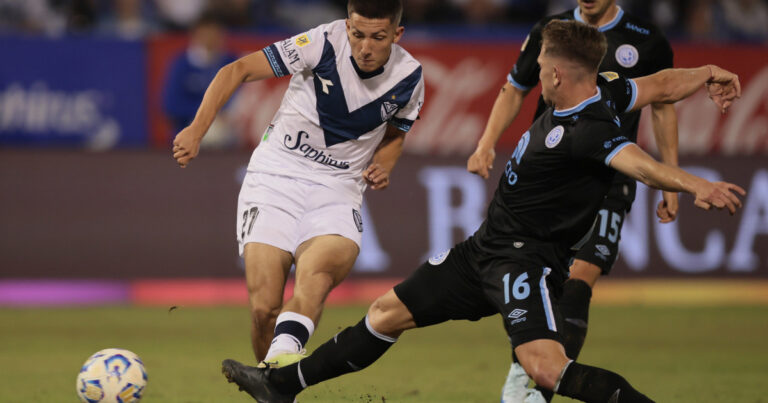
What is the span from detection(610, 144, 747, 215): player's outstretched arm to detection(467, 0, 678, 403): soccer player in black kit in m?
1.38

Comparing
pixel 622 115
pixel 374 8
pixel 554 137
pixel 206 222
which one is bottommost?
pixel 554 137

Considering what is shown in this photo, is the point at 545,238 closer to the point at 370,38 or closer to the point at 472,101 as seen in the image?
the point at 370,38

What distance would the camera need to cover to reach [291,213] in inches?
239

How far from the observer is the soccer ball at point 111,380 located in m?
5.55

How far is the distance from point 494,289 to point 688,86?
148 cm

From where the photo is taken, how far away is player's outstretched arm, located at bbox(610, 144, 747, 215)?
4.40 m

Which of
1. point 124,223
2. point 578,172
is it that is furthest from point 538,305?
point 124,223

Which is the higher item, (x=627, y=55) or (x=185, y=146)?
(x=627, y=55)

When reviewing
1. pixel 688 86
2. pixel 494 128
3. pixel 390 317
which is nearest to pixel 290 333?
pixel 390 317

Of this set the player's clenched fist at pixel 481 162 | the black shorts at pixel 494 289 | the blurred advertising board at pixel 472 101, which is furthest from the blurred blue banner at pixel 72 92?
the black shorts at pixel 494 289

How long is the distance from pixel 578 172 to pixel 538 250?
1.36ft

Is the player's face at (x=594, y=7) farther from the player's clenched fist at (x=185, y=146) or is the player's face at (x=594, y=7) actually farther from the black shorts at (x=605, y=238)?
the player's clenched fist at (x=185, y=146)

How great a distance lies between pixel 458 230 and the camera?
1122cm

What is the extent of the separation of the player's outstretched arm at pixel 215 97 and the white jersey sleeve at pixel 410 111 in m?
0.81
